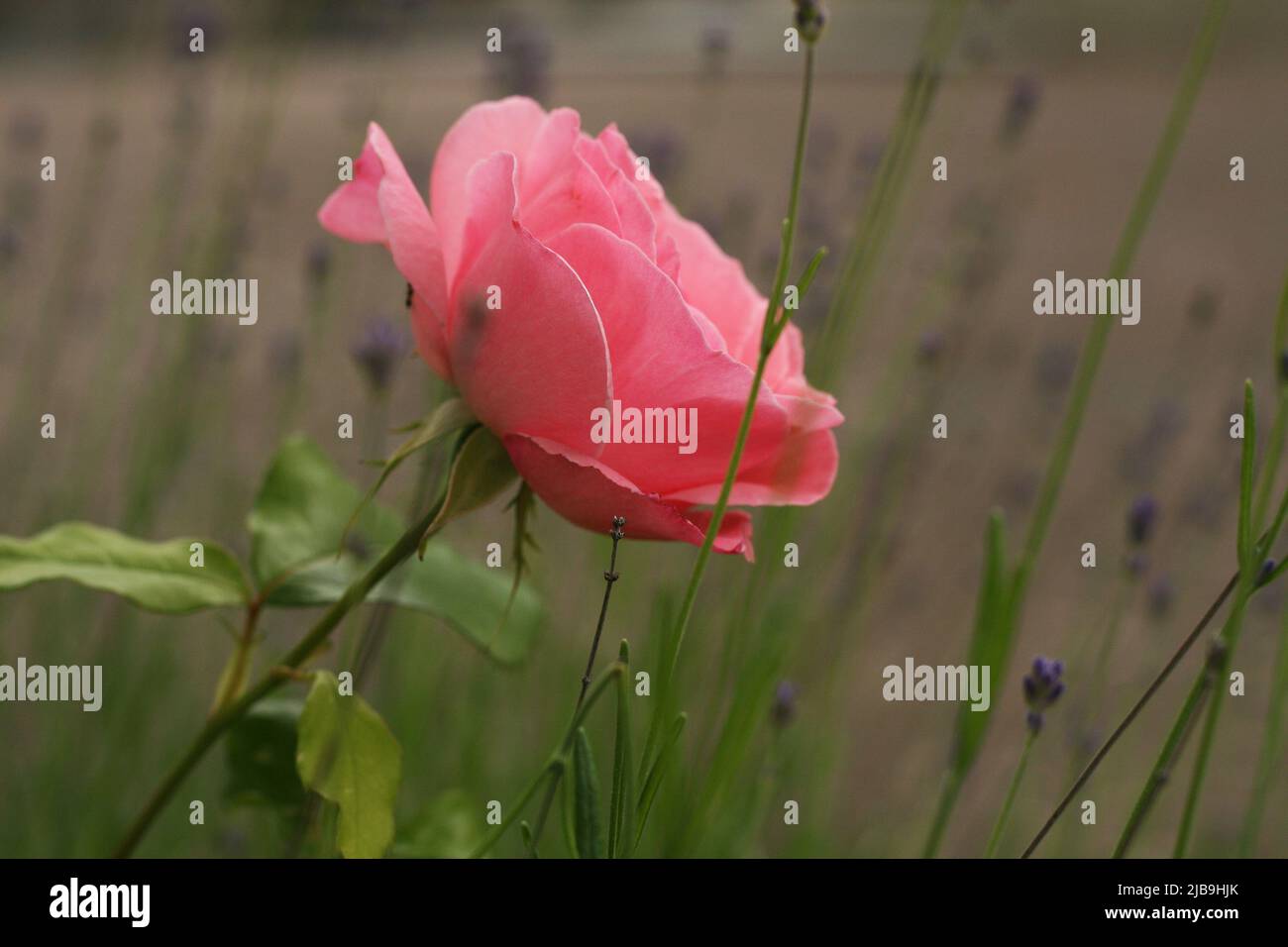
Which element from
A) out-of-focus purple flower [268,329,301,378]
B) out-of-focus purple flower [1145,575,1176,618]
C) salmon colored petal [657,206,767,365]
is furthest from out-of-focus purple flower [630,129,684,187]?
salmon colored petal [657,206,767,365]

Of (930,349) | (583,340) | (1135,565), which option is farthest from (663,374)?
(930,349)

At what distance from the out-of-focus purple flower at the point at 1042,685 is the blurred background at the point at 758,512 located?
1 cm

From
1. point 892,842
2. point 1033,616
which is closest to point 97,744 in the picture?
point 892,842

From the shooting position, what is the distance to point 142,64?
1.72m

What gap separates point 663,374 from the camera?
22 centimetres

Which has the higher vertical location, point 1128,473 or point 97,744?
point 1128,473

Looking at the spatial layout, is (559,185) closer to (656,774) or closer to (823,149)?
(656,774)

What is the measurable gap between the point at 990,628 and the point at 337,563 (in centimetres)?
14

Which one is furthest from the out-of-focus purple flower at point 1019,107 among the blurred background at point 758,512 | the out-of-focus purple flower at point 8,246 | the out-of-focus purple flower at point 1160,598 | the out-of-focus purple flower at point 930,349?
the out-of-focus purple flower at point 8,246

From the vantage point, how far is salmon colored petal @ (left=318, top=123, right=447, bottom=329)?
0.23m

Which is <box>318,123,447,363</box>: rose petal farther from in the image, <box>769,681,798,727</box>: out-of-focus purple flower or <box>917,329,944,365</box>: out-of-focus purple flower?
<box>917,329,944,365</box>: out-of-focus purple flower
